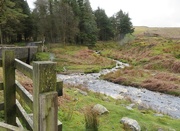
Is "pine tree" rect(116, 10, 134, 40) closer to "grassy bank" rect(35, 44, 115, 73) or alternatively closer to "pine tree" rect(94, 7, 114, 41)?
"pine tree" rect(94, 7, 114, 41)

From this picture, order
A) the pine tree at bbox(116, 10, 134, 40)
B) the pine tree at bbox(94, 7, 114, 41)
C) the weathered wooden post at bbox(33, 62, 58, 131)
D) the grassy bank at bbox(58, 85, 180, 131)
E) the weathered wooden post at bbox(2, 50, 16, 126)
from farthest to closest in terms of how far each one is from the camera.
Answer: the pine tree at bbox(116, 10, 134, 40) → the pine tree at bbox(94, 7, 114, 41) → the grassy bank at bbox(58, 85, 180, 131) → the weathered wooden post at bbox(2, 50, 16, 126) → the weathered wooden post at bbox(33, 62, 58, 131)

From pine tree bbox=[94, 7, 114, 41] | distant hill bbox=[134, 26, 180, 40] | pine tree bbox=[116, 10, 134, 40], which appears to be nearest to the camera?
pine tree bbox=[94, 7, 114, 41]

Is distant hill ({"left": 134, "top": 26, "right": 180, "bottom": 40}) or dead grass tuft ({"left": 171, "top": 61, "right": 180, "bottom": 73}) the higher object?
distant hill ({"left": 134, "top": 26, "right": 180, "bottom": 40})

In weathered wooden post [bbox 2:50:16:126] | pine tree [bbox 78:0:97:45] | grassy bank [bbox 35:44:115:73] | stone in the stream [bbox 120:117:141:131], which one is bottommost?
grassy bank [bbox 35:44:115:73]

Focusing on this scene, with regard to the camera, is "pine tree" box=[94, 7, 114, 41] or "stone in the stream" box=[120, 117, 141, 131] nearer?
"stone in the stream" box=[120, 117, 141, 131]

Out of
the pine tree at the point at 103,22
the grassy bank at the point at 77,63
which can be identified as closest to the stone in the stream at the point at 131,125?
the grassy bank at the point at 77,63

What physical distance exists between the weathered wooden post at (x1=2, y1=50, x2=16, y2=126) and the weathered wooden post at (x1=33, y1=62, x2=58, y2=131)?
1359 mm

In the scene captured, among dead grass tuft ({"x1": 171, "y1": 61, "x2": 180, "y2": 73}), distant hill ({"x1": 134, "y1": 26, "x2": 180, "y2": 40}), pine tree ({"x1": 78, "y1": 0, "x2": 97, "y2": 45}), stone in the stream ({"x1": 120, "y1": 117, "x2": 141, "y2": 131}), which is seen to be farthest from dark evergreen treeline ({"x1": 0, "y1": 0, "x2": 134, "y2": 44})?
stone in the stream ({"x1": 120, "y1": 117, "x2": 141, "y2": 131})

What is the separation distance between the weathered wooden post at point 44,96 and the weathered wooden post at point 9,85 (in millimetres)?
1359

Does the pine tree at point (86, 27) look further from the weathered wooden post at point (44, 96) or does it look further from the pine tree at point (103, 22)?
the weathered wooden post at point (44, 96)

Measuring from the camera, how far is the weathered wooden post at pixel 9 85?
326 centimetres

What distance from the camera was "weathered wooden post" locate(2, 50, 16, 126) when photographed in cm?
326

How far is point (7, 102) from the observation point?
3.41 m

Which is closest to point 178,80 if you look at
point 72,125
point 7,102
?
point 72,125
